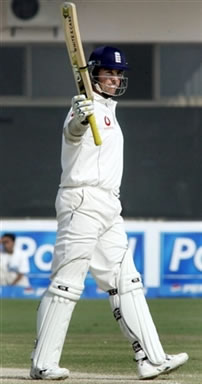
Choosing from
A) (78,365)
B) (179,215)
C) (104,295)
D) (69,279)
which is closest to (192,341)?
(78,365)

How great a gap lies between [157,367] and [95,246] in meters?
0.68

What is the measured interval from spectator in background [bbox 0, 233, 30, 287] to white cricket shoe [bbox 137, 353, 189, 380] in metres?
7.85

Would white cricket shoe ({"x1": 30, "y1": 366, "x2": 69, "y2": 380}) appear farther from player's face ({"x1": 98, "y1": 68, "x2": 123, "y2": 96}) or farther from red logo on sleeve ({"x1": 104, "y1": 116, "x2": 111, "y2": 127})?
player's face ({"x1": 98, "y1": 68, "x2": 123, "y2": 96})

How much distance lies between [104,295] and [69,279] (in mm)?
7881

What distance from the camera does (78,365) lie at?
7.72 metres

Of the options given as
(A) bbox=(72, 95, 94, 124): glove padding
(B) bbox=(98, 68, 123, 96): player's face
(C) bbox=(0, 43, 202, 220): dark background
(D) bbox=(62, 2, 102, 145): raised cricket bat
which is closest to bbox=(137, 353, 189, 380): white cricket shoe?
(D) bbox=(62, 2, 102, 145): raised cricket bat

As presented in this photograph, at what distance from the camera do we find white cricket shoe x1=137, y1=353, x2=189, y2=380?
6.53 meters

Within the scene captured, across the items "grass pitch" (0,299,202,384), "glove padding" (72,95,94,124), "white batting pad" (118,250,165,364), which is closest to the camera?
"glove padding" (72,95,94,124)

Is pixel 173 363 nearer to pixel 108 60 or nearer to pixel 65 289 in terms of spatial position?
pixel 65 289

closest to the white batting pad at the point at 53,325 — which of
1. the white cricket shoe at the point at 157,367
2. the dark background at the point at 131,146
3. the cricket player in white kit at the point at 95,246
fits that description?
the cricket player in white kit at the point at 95,246

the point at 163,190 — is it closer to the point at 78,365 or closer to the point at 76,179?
the point at 78,365

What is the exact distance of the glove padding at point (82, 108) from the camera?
6.29 meters

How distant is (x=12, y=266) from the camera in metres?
14.4

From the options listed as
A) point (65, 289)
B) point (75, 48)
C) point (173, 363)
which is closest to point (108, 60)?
point (75, 48)
